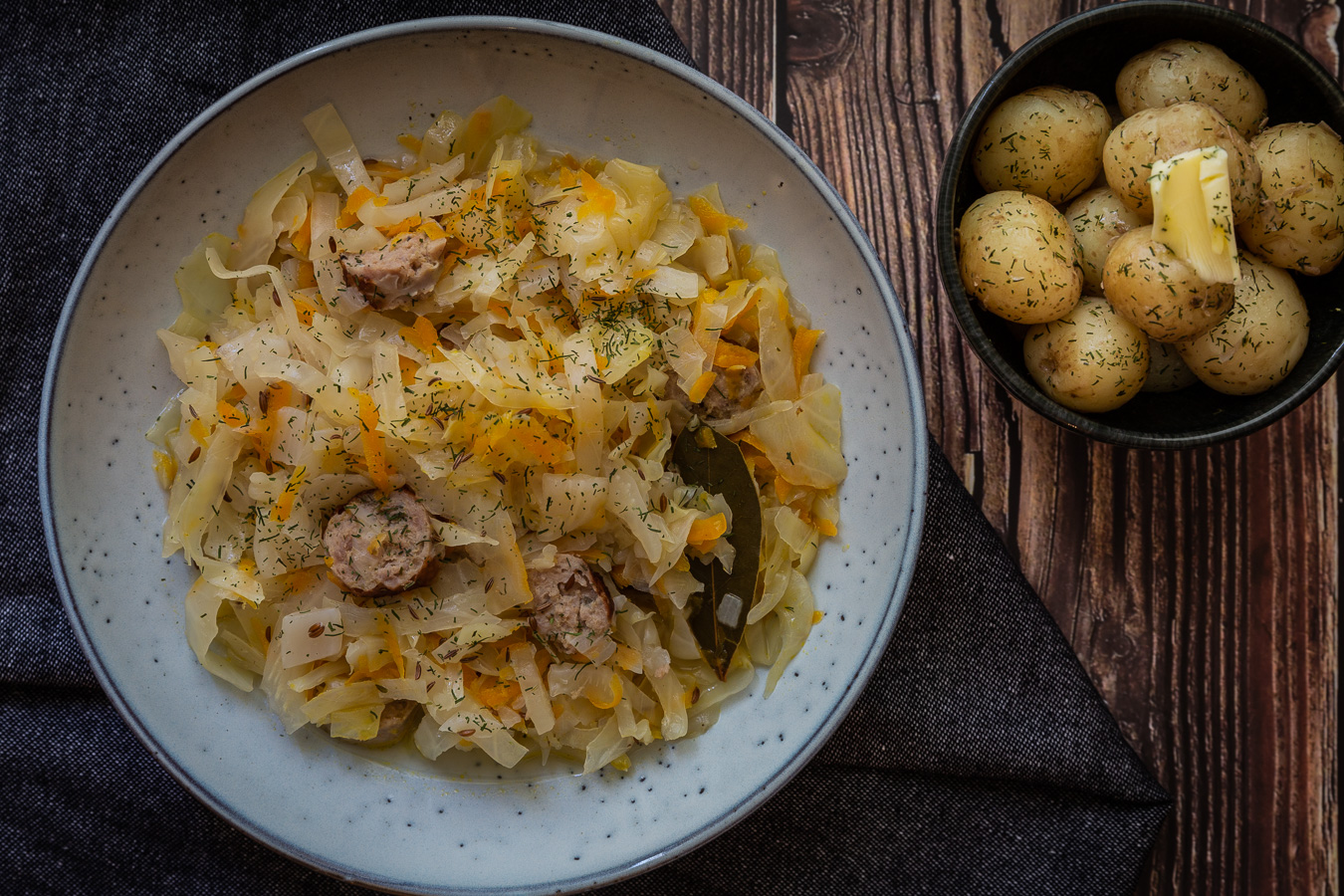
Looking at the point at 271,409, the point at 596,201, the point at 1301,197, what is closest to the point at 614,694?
the point at 271,409

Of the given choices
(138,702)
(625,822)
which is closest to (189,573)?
(138,702)

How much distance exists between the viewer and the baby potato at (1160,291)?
86.7 inches

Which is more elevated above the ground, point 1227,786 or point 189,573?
point 189,573

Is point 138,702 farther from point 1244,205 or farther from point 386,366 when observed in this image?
point 1244,205

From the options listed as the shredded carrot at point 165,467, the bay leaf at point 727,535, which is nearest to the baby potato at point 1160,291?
the bay leaf at point 727,535

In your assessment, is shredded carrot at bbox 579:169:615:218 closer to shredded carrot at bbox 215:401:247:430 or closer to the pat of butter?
shredded carrot at bbox 215:401:247:430

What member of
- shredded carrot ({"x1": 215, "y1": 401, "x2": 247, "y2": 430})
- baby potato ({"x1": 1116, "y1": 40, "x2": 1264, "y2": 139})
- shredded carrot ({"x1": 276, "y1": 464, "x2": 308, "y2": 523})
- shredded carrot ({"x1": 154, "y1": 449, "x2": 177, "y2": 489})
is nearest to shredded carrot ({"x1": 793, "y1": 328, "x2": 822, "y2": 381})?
baby potato ({"x1": 1116, "y1": 40, "x2": 1264, "y2": 139})

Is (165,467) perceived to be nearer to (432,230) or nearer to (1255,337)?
(432,230)

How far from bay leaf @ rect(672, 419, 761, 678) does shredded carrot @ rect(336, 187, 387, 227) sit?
3.00 feet

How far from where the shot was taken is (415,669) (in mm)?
2195

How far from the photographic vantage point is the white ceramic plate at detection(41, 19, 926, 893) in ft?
7.36

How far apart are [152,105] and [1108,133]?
2511 mm

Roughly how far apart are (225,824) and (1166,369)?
281 cm

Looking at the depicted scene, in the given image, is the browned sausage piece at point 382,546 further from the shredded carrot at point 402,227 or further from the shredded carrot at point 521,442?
the shredded carrot at point 402,227
